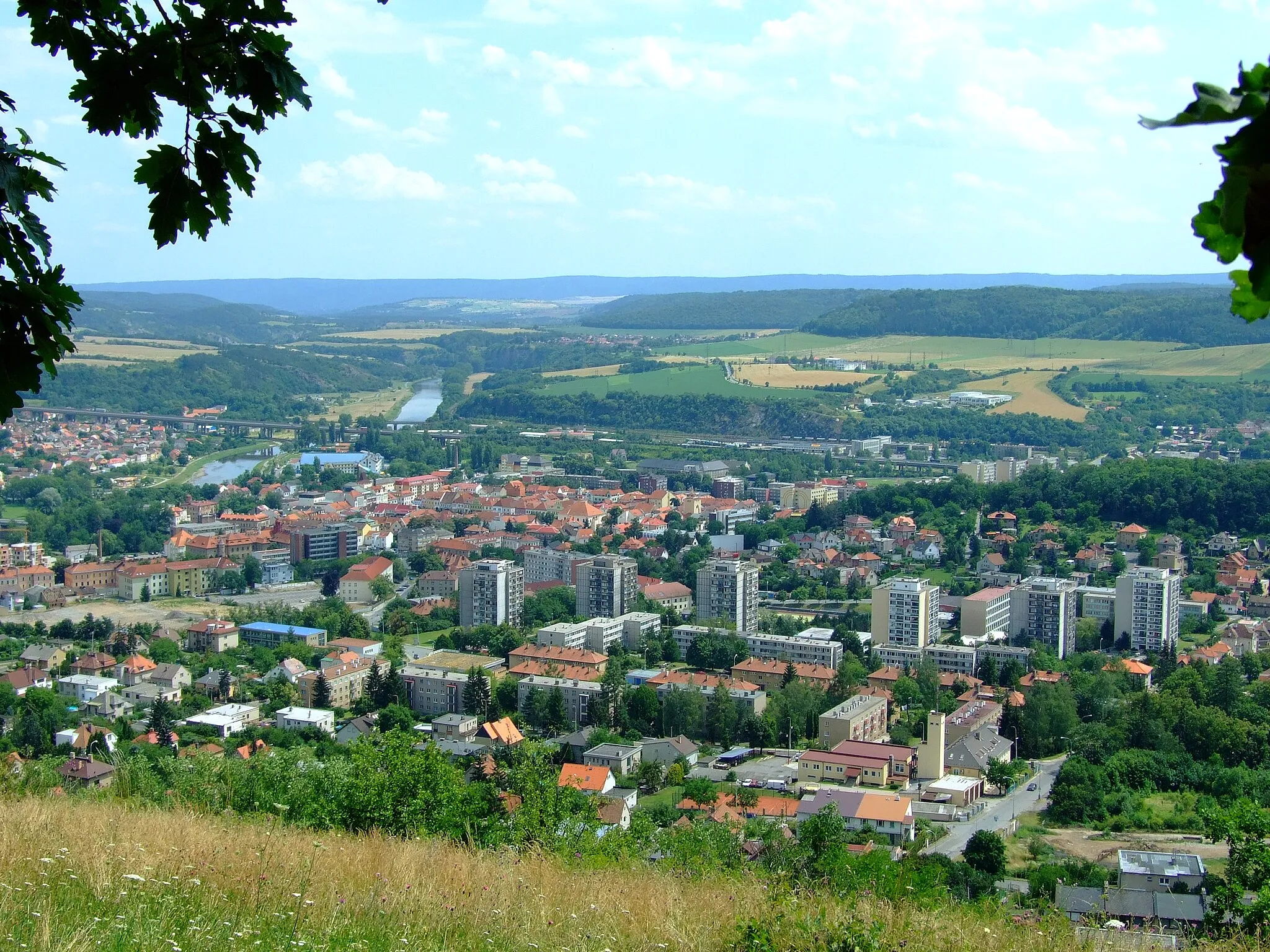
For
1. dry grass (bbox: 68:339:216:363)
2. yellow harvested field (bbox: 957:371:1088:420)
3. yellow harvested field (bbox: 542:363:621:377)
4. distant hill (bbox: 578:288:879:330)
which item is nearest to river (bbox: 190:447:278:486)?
dry grass (bbox: 68:339:216:363)

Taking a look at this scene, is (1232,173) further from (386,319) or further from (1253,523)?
(386,319)

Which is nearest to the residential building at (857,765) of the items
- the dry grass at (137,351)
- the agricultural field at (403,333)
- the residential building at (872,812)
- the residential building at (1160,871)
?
the residential building at (872,812)

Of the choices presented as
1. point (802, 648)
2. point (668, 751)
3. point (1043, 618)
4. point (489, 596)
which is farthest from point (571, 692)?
point (1043, 618)

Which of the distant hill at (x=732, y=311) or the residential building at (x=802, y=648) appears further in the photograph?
the distant hill at (x=732, y=311)

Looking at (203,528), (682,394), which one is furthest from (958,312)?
(203,528)

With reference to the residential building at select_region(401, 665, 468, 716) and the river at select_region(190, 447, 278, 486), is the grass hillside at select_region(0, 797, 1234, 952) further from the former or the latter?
the river at select_region(190, 447, 278, 486)

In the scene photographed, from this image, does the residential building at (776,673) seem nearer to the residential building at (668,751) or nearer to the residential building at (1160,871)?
the residential building at (668,751)
